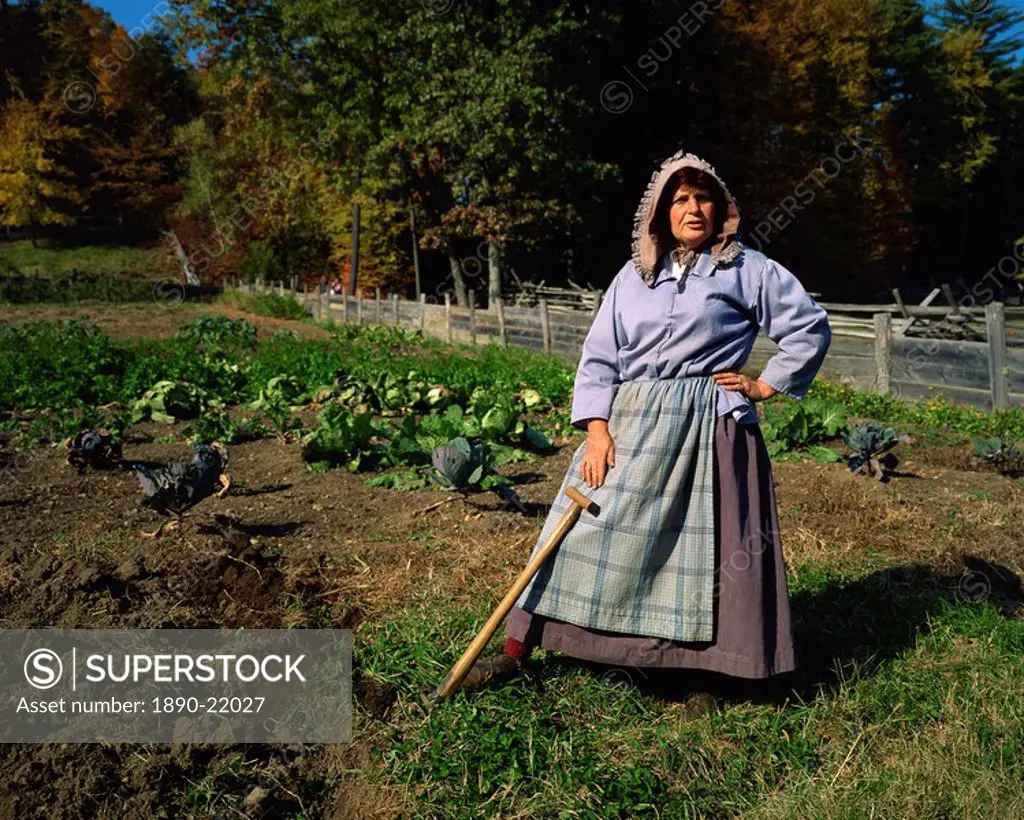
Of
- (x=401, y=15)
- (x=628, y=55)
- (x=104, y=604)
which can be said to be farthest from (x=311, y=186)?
(x=104, y=604)

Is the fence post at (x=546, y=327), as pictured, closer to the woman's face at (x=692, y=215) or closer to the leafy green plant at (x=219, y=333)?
the leafy green plant at (x=219, y=333)

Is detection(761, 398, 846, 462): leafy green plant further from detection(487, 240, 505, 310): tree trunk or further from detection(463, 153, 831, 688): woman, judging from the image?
detection(487, 240, 505, 310): tree trunk

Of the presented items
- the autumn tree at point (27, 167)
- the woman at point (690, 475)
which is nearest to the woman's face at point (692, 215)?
the woman at point (690, 475)

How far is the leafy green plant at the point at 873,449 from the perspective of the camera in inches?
229

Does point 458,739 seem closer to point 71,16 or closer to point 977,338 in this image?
point 977,338

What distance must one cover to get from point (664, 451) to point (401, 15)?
858 inches

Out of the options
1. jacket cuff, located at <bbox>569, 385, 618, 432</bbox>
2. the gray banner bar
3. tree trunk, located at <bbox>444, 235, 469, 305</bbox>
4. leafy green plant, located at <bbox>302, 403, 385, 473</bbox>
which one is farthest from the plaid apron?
tree trunk, located at <bbox>444, 235, 469, 305</bbox>

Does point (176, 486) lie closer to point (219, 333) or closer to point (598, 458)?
point (598, 458)

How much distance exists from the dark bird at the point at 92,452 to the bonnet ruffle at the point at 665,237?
4372 millimetres

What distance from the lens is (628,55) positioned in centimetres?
2223

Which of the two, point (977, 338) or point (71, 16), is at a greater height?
point (71, 16)

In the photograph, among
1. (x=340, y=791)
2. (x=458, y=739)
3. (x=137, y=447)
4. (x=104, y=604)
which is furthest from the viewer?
(x=137, y=447)

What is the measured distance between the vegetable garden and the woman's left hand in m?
1.04

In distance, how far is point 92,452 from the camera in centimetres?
571
